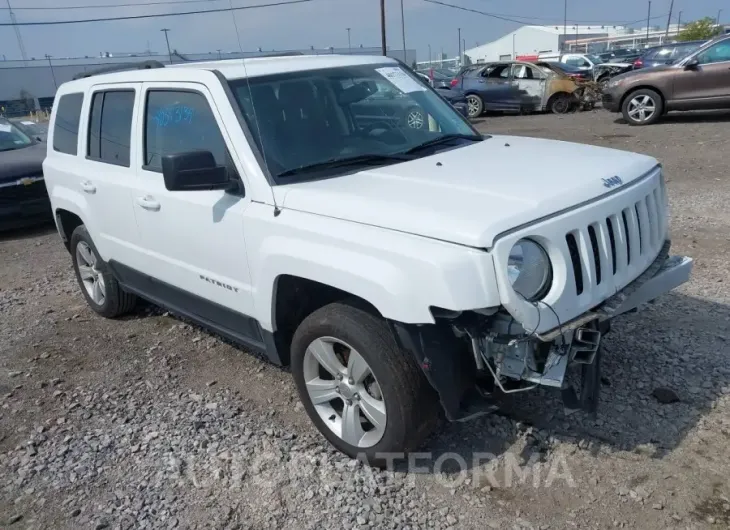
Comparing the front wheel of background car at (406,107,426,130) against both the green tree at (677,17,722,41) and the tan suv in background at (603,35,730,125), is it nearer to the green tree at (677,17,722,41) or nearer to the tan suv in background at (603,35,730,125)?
the tan suv in background at (603,35,730,125)

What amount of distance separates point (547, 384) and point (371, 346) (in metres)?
0.77

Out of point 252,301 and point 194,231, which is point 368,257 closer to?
point 252,301

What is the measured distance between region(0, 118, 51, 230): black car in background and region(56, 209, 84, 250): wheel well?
3.62 meters

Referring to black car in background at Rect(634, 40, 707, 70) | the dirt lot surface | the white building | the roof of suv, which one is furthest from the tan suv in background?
the white building

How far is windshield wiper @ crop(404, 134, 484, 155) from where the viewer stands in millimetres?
3726

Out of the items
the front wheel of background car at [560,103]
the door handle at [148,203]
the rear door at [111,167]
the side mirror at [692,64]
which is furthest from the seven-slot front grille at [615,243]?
the front wheel of background car at [560,103]

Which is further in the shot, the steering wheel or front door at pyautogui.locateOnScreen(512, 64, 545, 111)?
front door at pyautogui.locateOnScreen(512, 64, 545, 111)

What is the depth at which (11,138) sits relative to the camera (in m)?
9.87

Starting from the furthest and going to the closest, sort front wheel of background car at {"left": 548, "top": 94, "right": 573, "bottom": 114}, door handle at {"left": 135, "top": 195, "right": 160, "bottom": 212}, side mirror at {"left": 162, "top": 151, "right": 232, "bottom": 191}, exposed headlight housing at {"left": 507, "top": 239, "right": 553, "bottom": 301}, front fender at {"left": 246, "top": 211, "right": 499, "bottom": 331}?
front wheel of background car at {"left": 548, "top": 94, "right": 573, "bottom": 114}, door handle at {"left": 135, "top": 195, "right": 160, "bottom": 212}, side mirror at {"left": 162, "top": 151, "right": 232, "bottom": 191}, exposed headlight housing at {"left": 507, "top": 239, "right": 553, "bottom": 301}, front fender at {"left": 246, "top": 211, "right": 499, "bottom": 331}

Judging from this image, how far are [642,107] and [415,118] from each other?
467 inches

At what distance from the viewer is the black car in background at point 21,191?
8.60 metres

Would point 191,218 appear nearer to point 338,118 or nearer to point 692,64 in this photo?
point 338,118

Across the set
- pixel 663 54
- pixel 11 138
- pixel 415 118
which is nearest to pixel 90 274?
pixel 415 118

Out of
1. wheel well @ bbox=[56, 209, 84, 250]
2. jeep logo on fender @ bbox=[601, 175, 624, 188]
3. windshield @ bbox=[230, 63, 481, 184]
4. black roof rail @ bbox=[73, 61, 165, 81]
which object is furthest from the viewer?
wheel well @ bbox=[56, 209, 84, 250]
